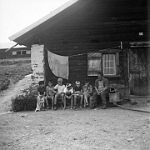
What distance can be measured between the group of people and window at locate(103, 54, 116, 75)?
103 centimetres

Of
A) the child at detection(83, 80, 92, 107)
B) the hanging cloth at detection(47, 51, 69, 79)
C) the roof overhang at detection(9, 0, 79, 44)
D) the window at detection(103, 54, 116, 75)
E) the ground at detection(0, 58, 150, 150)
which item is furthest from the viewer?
the window at detection(103, 54, 116, 75)

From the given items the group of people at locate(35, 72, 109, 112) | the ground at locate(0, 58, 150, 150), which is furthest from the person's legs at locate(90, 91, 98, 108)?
the ground at locate(0, 58, 150, 150)

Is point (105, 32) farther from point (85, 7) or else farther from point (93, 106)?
point (93, 106)

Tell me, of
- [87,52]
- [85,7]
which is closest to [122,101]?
[87,52]

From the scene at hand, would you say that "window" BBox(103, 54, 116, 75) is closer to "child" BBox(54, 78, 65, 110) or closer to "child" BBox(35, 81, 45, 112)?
"child" BBox(54, 78, 65, 110)

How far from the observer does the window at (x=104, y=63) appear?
8641mm

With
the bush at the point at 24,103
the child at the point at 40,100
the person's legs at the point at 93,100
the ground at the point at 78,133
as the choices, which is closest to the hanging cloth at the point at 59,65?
the child at the point at 40,100

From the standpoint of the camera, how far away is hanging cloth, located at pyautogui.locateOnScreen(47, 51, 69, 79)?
8274 mm

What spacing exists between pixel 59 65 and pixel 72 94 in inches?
57.8

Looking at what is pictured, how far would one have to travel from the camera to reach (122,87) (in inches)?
341

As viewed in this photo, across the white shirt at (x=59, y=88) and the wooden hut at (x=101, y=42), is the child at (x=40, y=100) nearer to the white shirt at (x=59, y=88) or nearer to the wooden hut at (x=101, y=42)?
the white shirt at (x=59, y=88)

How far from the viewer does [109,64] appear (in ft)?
28.9

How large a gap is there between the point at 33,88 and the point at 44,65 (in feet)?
3.75

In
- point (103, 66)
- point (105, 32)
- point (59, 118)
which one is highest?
point (105, 32)
